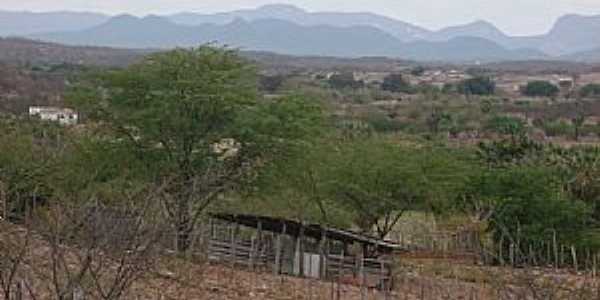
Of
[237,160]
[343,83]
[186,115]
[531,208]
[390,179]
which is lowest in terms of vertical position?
[343,83]

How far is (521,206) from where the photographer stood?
3042 cm

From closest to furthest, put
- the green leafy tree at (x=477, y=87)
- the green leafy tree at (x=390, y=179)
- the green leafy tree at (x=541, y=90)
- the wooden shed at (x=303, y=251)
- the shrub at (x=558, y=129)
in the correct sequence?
the wooden shed at (x=303, y=251) < the green leafy tree at (x=390, y=179) < the shrub at (x=558, y=129) < the green leafy tree at (x=541, y=90) < the green leafy tree at (x=477, y=87)

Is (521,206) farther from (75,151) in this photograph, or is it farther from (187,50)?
(75,151)

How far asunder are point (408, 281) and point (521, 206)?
24.6ft

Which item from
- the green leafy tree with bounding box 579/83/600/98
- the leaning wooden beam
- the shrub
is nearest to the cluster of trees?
the leaning wooden beam

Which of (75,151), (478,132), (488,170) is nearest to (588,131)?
(478,132)

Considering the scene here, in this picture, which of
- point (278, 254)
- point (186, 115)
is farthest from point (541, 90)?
→ point (278, 254)

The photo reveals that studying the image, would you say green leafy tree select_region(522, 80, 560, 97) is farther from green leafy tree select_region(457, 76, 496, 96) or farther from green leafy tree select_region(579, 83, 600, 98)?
green leafy tree select_region(457, 76, 496, 96)

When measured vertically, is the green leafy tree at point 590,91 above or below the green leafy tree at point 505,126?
below

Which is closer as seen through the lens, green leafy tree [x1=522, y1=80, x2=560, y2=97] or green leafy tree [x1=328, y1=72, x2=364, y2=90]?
green leafy tree [x1=522, y1=80, x2=560, y2=97]

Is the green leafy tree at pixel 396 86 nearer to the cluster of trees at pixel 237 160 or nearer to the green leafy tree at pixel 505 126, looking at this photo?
the green leafy tree at pixel 505 126

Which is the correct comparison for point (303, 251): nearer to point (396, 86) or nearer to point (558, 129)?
point (558, 129)

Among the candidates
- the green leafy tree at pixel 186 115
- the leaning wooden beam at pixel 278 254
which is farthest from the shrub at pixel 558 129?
the leaning wooden beam at pixel 278 254

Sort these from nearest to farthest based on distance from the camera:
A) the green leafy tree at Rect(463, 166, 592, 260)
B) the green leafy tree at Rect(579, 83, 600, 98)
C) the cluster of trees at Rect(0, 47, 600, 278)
A: 1. the cluster of trees at Rect(0, 47, 600, 278)
2. the green leafy tree at Rect(463, 166, 592, 260)
3. the green leafy tree at Rect(579, 83, 600, 98)
